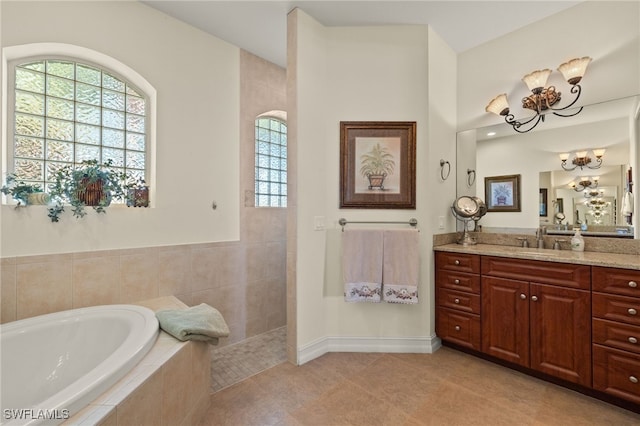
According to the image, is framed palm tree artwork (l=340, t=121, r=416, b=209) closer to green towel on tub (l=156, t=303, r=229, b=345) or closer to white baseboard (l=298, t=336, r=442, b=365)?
white baseboard (l=298, t=336, r=442, b=365)

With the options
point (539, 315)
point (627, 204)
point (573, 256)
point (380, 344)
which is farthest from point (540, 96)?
point (380, 344)

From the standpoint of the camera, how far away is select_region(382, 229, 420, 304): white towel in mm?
2275

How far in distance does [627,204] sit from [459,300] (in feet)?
4.39

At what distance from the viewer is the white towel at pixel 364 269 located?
7.61 feet

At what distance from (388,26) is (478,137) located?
1282 millimetres

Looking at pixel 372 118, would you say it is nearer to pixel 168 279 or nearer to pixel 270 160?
pixel 270 160

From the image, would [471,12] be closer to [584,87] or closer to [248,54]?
[584,87]

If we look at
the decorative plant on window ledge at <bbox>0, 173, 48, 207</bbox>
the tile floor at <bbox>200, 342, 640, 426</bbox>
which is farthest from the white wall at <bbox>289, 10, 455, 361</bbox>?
the decorative plant on window ledge at <bbox>0, 173, 48, 207</bbox>

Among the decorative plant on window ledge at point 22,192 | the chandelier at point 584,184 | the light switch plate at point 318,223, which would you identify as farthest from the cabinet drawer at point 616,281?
the decorative plant on window ledge at point 22,192

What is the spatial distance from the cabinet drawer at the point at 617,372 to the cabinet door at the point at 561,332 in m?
0.04

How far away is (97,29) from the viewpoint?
77.0 inches

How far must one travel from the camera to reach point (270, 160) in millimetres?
3025

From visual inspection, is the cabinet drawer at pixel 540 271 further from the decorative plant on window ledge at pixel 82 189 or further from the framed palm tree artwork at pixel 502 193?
the decorative plant on window ledge at pixel 82 189

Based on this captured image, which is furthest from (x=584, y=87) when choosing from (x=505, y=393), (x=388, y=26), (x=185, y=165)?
(x=185, y=165)
